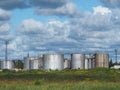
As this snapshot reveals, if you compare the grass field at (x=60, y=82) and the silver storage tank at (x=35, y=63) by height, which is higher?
the grass field at (x=60, y=82)

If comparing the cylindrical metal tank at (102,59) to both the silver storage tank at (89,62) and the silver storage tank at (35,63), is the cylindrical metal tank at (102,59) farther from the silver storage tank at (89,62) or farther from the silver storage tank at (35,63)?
the silver storage tank at (35,63)

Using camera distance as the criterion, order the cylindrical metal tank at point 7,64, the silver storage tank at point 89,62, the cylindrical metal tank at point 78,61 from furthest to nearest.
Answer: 1. the cylindrical metal tank at point 7,64
2. the silver storage tank at point 89,62
3. the cylindrical metal tank at point 78,61

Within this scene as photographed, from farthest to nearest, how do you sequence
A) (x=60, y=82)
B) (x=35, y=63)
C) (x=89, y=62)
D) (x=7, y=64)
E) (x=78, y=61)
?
(x=7, y=64) < (x=35, y=63) < (x=89, y=62) < (x=78, y=61) < (x=60, y=82)

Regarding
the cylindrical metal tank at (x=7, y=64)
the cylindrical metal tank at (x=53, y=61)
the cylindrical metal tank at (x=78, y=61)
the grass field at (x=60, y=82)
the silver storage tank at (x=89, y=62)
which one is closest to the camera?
the grass field at (x=60, y=82)

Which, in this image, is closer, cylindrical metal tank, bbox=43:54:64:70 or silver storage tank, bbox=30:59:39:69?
cylindrical metal tank, bbox=43:54:64:70

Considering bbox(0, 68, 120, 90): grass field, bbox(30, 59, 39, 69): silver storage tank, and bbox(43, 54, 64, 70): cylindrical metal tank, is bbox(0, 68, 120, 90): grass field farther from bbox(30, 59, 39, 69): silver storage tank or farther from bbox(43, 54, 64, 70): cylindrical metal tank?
bbox(30, 59, 39, 69): silver storage tank

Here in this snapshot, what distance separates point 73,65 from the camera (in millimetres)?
123125

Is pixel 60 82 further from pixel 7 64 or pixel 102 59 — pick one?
pixel 7 64

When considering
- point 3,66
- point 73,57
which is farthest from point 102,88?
point 3,66

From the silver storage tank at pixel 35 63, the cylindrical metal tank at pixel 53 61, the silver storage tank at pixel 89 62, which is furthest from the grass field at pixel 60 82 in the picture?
the silver storage tank at pixel 35 63

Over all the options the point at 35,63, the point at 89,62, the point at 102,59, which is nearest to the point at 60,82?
the point at 102,59

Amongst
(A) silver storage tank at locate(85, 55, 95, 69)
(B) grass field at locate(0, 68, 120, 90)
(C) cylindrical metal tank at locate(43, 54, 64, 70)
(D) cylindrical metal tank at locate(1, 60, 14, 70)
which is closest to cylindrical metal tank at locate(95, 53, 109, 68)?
(A) silver storage tank at locate(85, 55, 95, 69)

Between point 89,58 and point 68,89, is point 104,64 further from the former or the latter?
point 68,89

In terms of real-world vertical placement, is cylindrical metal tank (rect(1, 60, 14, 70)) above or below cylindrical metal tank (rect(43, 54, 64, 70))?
below
